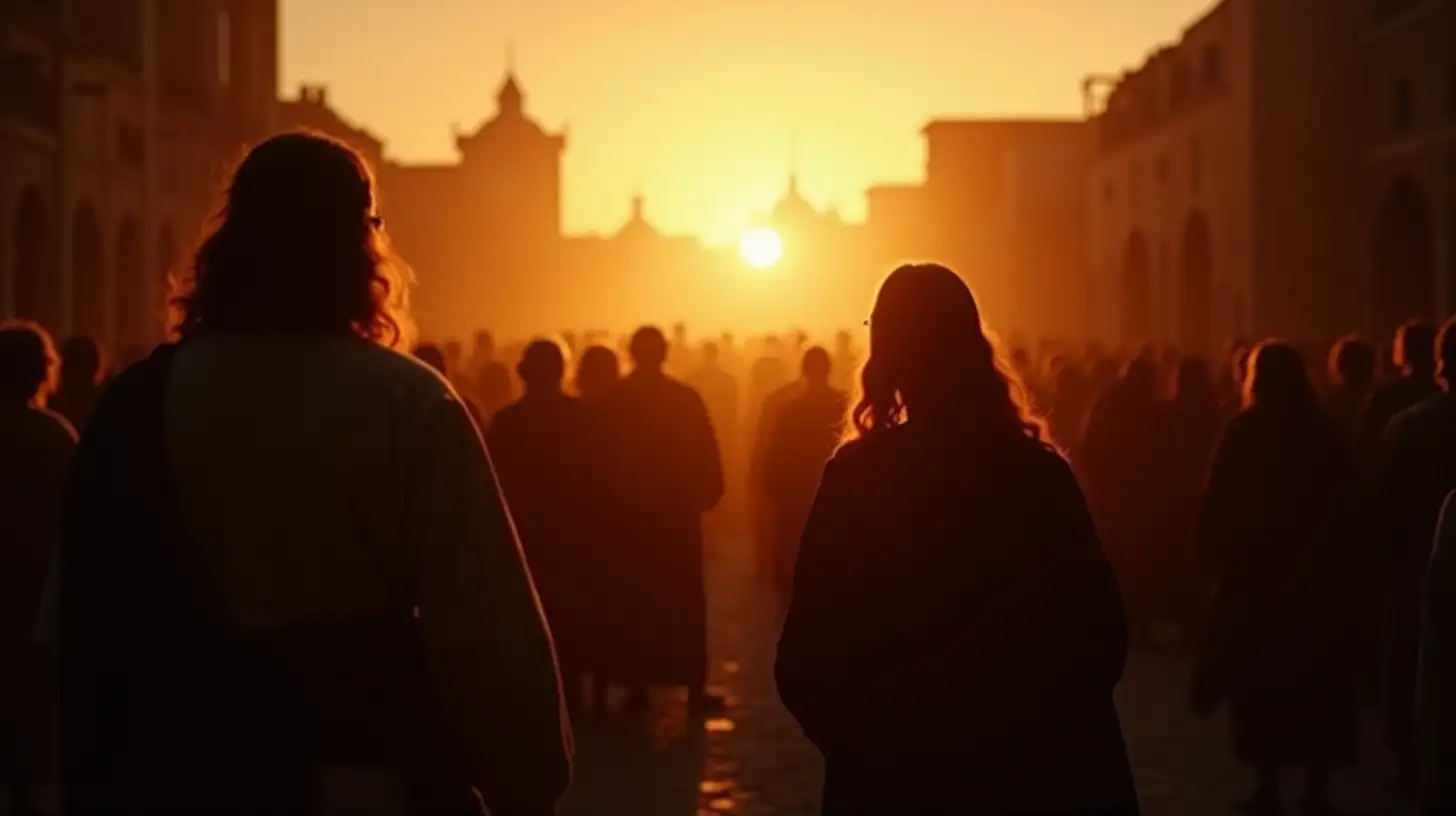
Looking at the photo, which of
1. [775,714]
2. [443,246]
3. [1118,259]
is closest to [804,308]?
[443,246]

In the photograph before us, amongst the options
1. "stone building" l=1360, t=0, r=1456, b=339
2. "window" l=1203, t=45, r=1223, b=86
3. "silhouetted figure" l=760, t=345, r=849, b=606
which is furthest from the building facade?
"window" l=1203, t=45, r=1223, b=86

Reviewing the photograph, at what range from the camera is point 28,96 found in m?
31.4

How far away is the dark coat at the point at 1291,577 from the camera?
8.90m

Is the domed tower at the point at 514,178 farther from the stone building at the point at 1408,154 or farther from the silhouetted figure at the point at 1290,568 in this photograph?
the silhouetted figure at the point at 1290,568

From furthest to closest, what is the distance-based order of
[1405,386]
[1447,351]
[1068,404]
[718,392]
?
[718,392], [1068,404], [1405,386], [1447,351]

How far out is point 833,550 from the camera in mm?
4309

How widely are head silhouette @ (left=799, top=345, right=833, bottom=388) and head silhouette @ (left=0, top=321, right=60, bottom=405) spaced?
6187 millimetres

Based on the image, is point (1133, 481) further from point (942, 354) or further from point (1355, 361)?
point (942, 354)

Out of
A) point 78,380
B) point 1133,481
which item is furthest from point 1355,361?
point 78,380

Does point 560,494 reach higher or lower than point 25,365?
lower

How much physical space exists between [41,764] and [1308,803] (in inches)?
204

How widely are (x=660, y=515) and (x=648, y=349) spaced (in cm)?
93

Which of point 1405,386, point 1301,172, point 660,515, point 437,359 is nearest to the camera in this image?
point 1405,386

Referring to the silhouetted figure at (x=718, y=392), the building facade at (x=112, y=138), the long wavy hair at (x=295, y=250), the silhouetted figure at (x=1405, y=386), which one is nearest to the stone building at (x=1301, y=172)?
the silhouetted figure at (x=718, y=392)
